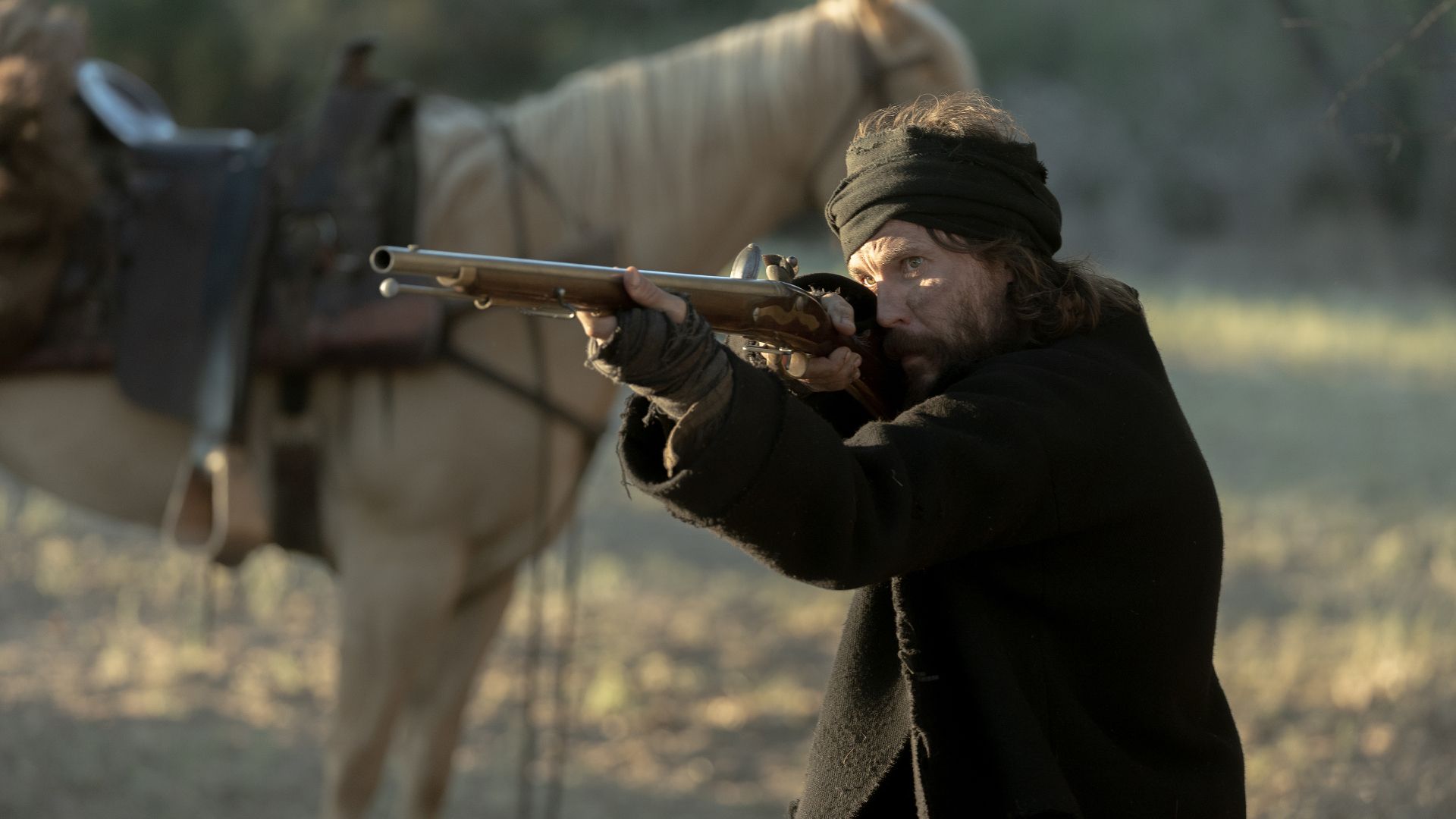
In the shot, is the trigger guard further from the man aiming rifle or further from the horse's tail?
the horse's tail

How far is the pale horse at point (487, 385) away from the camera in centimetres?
367

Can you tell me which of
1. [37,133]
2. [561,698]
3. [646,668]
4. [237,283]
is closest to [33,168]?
[37,133]

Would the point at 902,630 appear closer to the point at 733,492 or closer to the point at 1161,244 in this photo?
the point at 733,492

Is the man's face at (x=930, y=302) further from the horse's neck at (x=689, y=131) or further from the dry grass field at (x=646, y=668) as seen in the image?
the dry grass field at (x=646, y=668)

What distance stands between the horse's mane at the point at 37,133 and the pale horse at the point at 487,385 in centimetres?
45

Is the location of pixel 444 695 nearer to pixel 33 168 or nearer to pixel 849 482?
pixel 33 168

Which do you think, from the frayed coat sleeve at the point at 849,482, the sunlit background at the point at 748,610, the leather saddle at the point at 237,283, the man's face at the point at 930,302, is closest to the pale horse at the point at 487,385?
the leather saddle at the point at 237,283

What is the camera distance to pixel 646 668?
19.8ft

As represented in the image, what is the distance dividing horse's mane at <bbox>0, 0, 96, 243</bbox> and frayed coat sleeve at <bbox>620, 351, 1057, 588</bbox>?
8.84 ft

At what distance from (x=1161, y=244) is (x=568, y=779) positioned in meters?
20.9

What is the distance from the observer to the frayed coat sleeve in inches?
56.3

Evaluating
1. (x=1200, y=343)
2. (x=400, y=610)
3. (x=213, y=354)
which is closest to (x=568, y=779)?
(x=400, y=610)

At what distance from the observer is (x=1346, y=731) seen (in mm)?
4910

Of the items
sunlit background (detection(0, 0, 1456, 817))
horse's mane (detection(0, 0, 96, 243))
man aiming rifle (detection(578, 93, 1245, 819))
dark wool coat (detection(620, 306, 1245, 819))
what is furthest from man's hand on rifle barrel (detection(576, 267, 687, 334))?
horse's mane (detection(0, 0, 96, 243))
